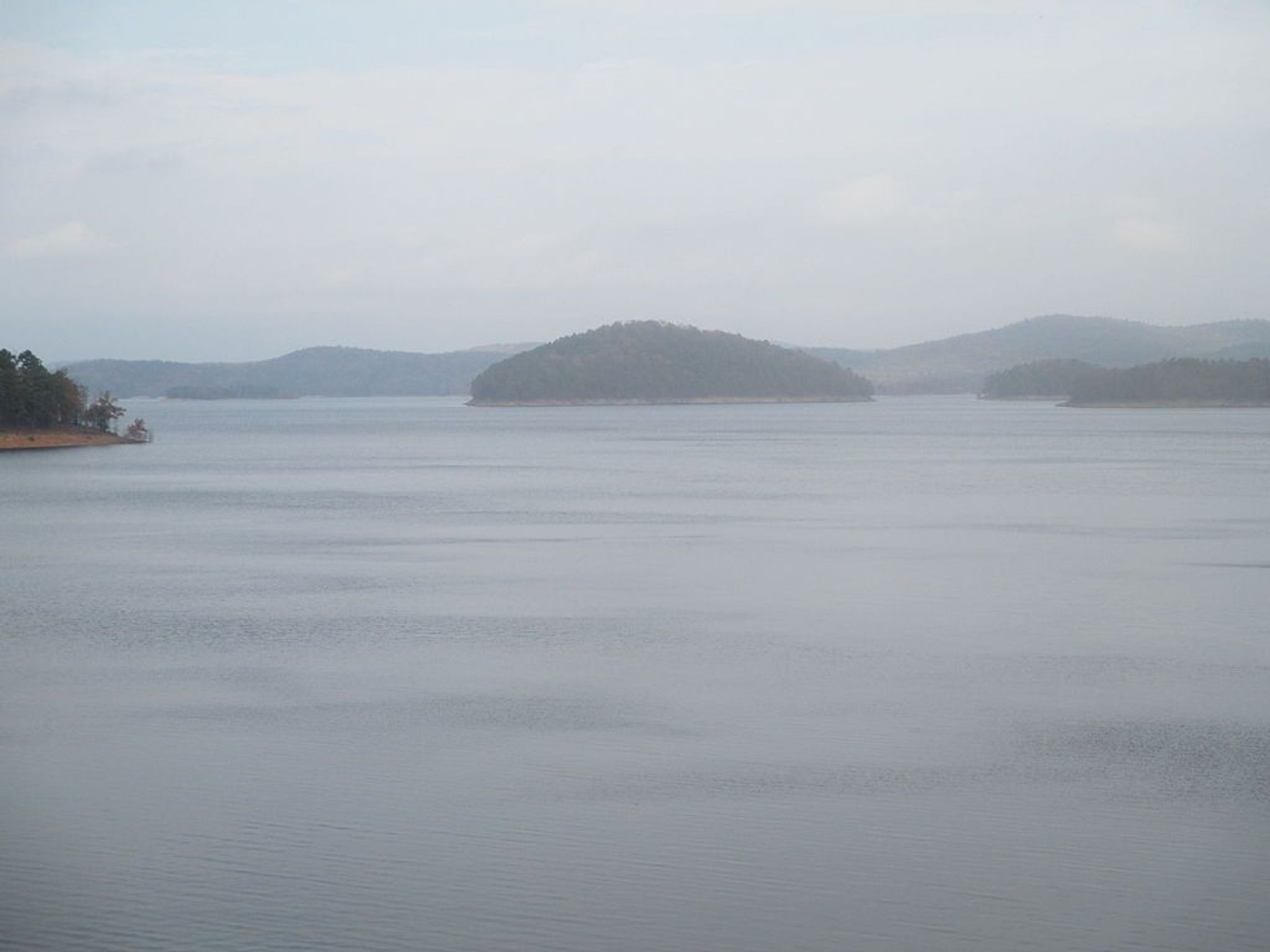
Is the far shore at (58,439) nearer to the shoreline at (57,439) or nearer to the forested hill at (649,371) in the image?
the shoreline at (57,439)

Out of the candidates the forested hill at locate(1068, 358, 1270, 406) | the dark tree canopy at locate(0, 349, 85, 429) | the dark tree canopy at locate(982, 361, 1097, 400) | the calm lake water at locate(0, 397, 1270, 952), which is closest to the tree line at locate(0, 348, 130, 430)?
the dark tree canopy at locate(0, 349, 85, 429)

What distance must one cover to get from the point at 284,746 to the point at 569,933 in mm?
3820

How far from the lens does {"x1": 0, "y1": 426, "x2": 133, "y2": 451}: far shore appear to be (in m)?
58.9

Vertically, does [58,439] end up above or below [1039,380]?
below

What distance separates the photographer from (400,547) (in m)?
23.2

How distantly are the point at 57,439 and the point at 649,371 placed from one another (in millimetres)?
94423

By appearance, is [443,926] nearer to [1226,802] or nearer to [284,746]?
[284,746]

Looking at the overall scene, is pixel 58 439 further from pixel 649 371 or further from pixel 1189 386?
pixel 649 371

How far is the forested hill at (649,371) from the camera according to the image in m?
150

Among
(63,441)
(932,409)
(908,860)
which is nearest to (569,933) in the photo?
(908,860)

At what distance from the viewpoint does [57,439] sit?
61344 millimetres

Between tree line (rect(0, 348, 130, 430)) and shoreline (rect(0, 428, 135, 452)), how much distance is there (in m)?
0.27

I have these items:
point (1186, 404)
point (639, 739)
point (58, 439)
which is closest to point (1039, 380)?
point (1186, 404)

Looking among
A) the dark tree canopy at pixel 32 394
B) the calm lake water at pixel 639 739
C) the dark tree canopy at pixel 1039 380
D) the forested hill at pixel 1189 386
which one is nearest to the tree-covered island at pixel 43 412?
the dark tree canopy at pixel 32 394
